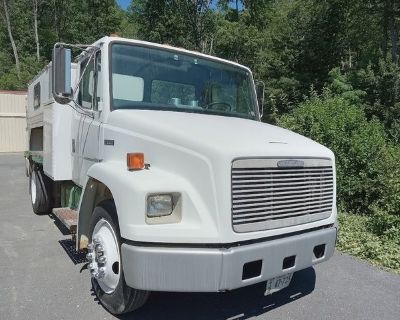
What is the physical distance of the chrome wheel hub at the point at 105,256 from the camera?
3883mm

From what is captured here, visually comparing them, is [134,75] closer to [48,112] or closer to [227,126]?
[227,126]

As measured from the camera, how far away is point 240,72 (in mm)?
5840

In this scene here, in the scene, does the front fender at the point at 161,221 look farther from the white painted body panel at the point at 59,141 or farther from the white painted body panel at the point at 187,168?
the white painted body panel at the point at 59,141

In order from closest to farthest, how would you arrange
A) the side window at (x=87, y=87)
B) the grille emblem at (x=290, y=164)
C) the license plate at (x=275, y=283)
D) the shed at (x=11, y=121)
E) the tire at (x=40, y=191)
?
the grille emblem at (x=290, y=164), the license plate at (x=275, y=283), the side window at (x=87, y=87), the tire at (x=40, y=191), the shed at (x=11, y=121)

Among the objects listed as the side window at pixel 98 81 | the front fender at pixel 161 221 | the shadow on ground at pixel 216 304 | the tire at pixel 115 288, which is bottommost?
the shadow on ground at pixel 216 304

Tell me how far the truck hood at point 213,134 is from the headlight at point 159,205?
18.3 inches

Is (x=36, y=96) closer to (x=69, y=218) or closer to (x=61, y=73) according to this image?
(x=69, y=218)

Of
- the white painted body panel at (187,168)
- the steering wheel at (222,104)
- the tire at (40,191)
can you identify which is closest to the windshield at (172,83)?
the steering wheel at (222,104)

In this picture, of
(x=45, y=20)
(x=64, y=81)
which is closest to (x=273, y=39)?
(x=64, y=81)

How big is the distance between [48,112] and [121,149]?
8.80 feet

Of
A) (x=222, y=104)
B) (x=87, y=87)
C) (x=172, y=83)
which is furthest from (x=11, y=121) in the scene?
(x=172, y=83)

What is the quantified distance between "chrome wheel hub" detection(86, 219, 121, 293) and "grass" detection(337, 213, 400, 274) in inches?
144

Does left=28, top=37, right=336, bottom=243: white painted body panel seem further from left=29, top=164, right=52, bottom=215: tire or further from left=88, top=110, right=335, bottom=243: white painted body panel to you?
left=29, top=164, right=52, bottom=215: tire

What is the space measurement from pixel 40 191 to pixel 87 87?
11.8 ft
